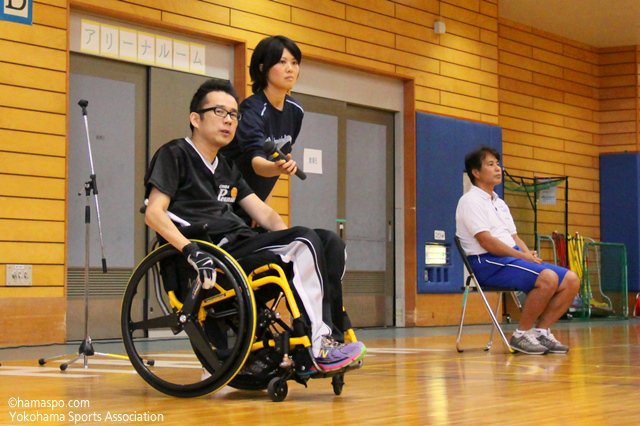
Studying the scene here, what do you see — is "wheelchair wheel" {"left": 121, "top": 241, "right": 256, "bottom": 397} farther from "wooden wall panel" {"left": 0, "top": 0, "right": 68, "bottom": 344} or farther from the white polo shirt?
"wooden wall panel" {"left": 0, "top": 0, "right": 68, "bottom": 344}

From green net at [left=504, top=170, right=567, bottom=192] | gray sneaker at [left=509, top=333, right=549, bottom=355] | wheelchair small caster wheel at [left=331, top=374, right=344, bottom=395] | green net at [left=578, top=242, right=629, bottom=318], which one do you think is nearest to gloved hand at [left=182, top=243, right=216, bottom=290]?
wheelchair small caster wheel at [left=331, top=374, right=344, bottom=395]

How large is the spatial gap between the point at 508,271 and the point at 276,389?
253cm

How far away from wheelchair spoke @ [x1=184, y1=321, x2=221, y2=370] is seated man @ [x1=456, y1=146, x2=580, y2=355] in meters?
2.50

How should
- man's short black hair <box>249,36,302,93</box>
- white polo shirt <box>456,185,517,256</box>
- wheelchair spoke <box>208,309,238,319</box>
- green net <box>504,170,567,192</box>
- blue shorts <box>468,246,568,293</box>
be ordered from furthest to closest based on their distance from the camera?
green net <box>504,170,567,192</box> < white polo shirt <box>456,185,517,256</box> < blue shorts <box>468,246,568,293</box> < man's short black hair <box>249,36,302,93</box> < wheelchair spoke <box>208,309,238,319</box>

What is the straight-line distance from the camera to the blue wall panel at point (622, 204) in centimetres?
1104

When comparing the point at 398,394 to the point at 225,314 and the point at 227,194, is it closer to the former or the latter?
the point at 225,314

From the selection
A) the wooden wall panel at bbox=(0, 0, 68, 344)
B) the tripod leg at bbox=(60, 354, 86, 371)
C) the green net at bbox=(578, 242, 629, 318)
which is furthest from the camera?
the green net at bbox=(578, 242, 629, 318)

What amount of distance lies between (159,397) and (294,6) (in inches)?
201

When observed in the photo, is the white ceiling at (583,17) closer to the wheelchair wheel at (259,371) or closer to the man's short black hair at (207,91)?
the man's short black hair at (207,91)

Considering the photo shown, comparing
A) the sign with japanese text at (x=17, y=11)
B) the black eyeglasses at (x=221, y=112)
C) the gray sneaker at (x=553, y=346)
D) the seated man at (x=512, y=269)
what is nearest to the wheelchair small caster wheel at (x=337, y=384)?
the black eyeglasses at (x=221, y=112)

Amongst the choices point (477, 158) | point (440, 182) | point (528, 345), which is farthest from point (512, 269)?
point (440, 182)

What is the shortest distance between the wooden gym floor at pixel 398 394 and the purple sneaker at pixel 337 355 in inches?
4.6

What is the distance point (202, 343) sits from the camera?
262cm

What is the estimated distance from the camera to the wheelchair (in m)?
2.53
